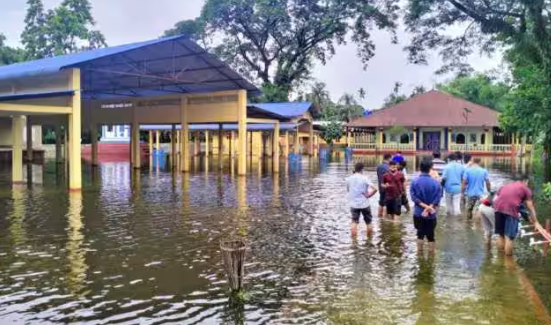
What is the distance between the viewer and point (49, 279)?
7.63 meters

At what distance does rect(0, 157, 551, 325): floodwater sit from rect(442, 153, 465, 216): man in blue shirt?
33 centimetres

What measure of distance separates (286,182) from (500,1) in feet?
34.1

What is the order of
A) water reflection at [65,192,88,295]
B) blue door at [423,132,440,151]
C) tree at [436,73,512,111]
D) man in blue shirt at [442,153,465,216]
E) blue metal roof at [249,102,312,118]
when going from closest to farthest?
water reflection at [65,192,88,295], man in blue shirt at [442,153,465,216], blue metal roof at [249,102,312,118], blue door at [423,132,440,151], tree at [436,73,512,111]

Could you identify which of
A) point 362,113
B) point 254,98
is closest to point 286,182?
point 254,98

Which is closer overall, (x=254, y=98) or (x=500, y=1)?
(x=500, y=1)

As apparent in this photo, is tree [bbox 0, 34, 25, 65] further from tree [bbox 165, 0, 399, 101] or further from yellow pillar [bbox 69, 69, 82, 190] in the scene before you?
yellow pillar [bbox 69, 69, 82, 190]

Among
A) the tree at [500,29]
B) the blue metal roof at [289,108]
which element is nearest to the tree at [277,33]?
the blue metal roof at [289,108]

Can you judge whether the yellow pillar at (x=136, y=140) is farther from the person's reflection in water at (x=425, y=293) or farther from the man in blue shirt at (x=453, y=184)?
the person's reflection in water at (x=425, y=293)

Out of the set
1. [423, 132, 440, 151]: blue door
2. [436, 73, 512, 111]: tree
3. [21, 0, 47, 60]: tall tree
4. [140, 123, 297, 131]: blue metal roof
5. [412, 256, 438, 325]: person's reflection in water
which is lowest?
[412, 256, 438, 325]: person's reflection in water

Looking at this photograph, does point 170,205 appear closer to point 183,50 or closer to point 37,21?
point 183,50

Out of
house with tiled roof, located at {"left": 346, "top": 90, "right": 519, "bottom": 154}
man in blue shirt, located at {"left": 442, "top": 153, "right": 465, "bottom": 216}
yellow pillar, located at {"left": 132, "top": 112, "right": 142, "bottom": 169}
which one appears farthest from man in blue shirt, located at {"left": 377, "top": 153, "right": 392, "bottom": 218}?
house with tiled roof, located at {"left": 346, "top": 90, "right": 519, "bottom": 154}

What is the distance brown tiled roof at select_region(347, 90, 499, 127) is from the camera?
54.3 meters

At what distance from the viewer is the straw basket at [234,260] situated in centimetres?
664

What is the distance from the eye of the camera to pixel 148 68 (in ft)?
81.9
